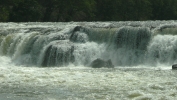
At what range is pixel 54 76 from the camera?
16188mm

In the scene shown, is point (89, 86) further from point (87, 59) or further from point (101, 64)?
point (87, 59)

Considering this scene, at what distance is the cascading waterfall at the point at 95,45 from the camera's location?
2224 centimetres

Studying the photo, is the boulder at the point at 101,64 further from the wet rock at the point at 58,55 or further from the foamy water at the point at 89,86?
the foamy water at the point at 89,86

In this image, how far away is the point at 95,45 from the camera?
23.9m

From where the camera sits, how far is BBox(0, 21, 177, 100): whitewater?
13.6 metres
